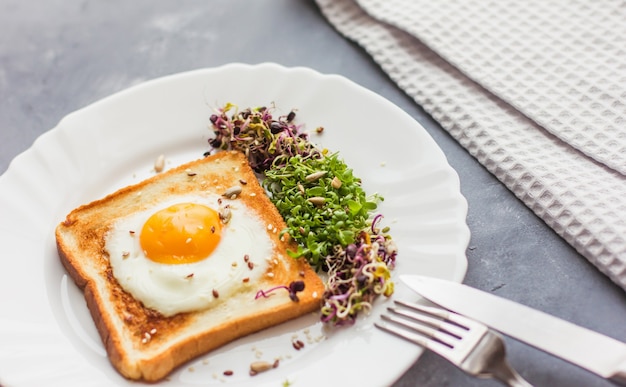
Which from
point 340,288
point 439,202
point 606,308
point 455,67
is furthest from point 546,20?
point 340,288

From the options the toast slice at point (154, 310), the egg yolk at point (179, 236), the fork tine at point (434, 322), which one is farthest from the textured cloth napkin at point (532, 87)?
the egg yolk at point (179, 236)

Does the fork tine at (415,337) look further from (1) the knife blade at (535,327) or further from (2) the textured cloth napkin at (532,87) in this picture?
(2) the textured cloth napkin at (532,87)

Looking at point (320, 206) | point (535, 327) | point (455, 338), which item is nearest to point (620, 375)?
point (535, 327)

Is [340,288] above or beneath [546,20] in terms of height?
beneath

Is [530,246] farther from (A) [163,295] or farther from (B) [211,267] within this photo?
(A) [163,295]

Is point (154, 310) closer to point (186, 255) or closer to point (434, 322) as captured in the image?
point (186, 255)

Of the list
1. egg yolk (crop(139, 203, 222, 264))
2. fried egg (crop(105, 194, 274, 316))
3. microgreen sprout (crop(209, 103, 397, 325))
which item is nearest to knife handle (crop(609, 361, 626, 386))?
microgreen sprout (crop(209, 103, 397, 325))

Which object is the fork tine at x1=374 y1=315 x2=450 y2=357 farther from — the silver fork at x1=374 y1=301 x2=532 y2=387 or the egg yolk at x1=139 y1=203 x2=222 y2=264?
the egg yolk at x1=139 y1=203 x2=222 y2=264
